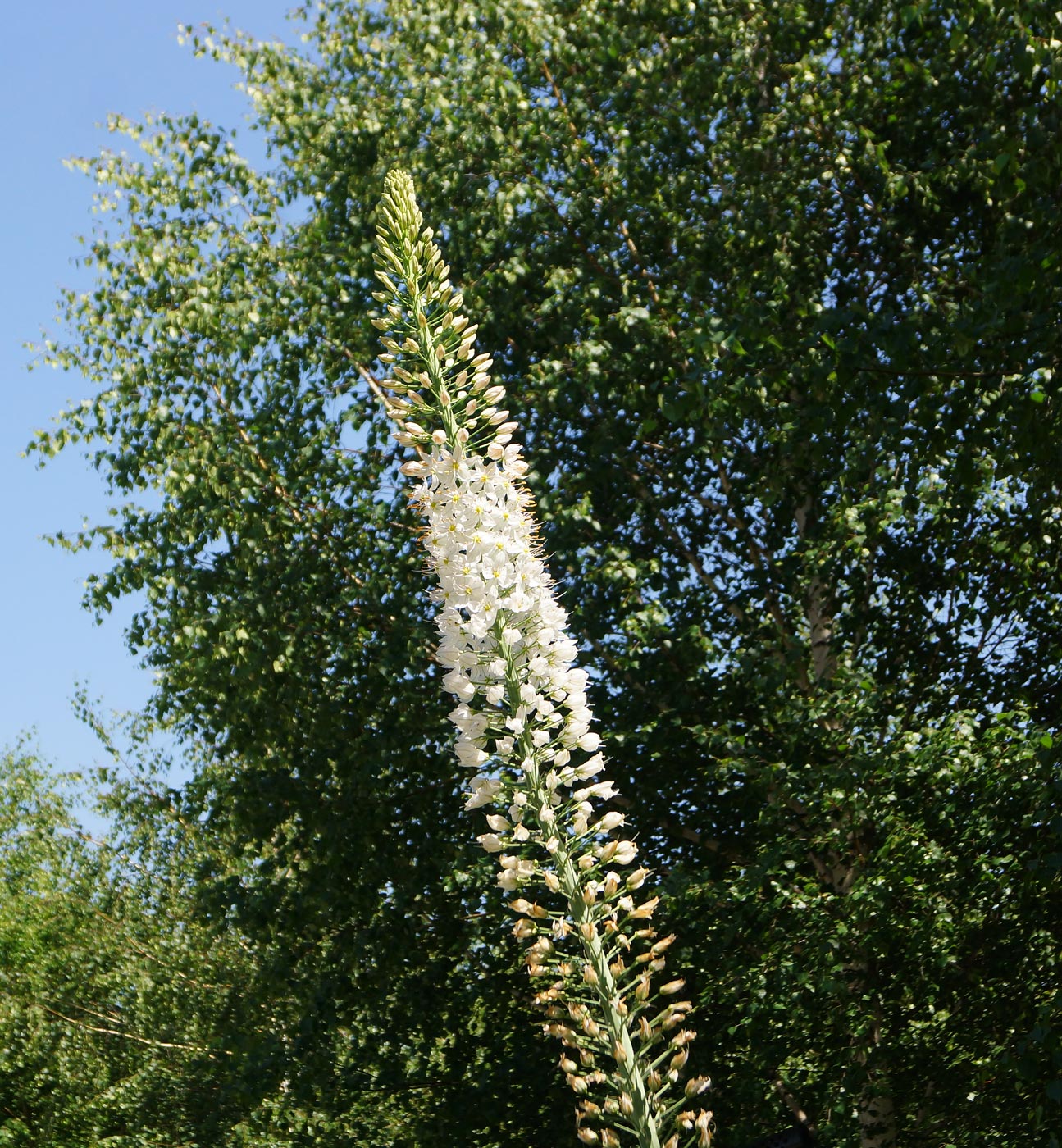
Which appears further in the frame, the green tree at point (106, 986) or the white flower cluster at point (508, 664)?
the green tree at point (106, 986)

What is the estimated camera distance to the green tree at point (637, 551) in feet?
25.2

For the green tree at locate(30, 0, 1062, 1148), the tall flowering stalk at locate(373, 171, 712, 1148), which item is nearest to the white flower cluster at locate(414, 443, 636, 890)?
the tall flowering stalk at locate(373, 171, 712, 1148)

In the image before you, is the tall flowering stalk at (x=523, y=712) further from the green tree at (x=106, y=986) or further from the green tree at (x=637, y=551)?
the green tree at (x=106, y=986)

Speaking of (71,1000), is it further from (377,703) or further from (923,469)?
(923,469)

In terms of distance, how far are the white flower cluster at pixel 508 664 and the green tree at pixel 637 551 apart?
3.98m

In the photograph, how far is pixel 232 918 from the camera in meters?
10.4

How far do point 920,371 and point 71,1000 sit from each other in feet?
53.0

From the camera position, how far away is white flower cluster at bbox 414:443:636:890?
3240mm

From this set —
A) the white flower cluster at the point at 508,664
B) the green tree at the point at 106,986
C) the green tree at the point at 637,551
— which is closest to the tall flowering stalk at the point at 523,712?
the white flower cluster at the point at 508,664

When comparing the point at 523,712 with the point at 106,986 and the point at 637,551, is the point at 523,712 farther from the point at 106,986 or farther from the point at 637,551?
the point at 106,986

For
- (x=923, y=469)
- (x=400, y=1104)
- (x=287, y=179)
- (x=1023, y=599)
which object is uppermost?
(x=287, y=179)

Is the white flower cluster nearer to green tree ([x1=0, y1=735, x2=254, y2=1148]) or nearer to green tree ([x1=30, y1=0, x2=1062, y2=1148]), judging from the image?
green tree ([x1=30, y1=0, x2=1062, y2=1148])

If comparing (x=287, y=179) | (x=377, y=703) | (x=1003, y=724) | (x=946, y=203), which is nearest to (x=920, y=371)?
(x=1003, y=724)

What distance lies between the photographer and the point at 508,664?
3291 millimetres
